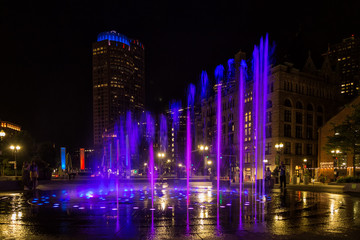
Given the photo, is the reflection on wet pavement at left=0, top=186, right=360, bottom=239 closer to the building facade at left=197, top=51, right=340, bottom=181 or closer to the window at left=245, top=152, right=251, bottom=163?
the building facade at left=197, top=51, right=340, bottom=181

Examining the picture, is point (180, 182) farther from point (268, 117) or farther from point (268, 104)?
point (268, 104)

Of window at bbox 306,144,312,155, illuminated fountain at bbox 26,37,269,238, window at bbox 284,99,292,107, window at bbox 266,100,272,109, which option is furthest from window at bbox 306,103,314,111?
illuminated fountain at bbox 26,37,269,238

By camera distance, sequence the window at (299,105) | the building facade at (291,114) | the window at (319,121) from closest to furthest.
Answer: the building facade at (291,114), the window at (299,105), the window at (319,121)

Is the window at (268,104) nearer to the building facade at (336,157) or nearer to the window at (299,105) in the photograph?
the window at (299,105)

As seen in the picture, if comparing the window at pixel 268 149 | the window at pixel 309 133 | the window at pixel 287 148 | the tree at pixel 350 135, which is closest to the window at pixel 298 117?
the window at pixel 309 133

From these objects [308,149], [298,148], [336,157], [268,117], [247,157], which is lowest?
[247,157]

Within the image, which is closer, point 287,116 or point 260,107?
point 287,116

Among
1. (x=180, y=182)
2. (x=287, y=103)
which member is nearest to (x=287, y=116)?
(x=287, y=103)

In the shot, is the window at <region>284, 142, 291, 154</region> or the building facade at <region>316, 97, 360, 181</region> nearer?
the building facade at <region>316, 97, 360, 181</region>

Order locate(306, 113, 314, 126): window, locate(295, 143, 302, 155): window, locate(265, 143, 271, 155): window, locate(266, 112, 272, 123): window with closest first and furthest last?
locate(265, 143, 271, 155): window
locate(266, 112, 272, 123): window
locate(295, 143, 302, 155): window
locate(306, 113, 314, 126): window

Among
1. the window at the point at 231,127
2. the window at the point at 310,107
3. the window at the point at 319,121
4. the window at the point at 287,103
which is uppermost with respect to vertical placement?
the window at the point at 287,103

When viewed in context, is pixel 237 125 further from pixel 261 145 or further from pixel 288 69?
pixel 288 69

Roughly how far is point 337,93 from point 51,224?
73265 millimetres

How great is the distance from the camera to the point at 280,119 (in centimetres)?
6219
